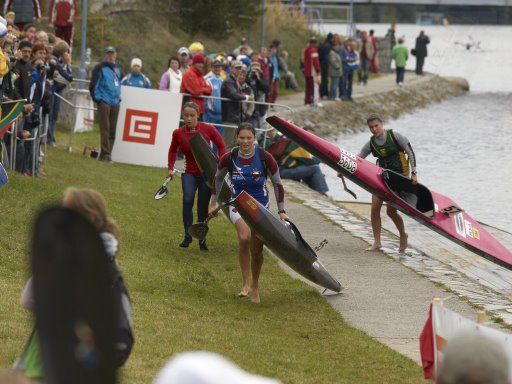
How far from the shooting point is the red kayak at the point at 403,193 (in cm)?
1595

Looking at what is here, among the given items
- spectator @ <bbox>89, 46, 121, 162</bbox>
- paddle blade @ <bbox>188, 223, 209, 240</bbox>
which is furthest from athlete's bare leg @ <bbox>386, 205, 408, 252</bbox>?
spectator @ <bbox>89, 46, 121, 162</bbox>

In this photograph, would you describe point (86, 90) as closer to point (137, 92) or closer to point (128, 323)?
point (137, 92)

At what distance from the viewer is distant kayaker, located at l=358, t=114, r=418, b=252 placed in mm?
15750

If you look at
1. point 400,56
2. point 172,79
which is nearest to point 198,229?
point 172,79

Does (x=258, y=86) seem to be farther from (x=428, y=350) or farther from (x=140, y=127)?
(x=428, y=350)

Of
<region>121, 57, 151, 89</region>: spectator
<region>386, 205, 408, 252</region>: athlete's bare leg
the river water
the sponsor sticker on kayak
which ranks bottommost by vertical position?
the river water

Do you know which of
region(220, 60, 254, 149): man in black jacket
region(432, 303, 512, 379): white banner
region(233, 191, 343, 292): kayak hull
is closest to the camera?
region(432, 303, 512, 379): white banner

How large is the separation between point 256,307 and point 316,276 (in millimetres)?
795

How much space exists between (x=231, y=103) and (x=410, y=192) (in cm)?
684

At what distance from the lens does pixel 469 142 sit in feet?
135

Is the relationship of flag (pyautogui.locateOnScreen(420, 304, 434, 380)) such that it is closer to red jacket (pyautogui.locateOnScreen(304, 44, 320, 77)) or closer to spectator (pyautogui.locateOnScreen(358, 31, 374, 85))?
red jacket (pyautogui.locateOnScreen(304, 44, 320, 77))

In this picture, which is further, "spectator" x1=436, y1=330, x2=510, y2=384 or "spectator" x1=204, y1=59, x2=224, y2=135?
"spectator" x1=204, y1=59, x2=224, y2=135

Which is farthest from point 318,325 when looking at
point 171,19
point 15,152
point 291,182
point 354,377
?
point 171,19

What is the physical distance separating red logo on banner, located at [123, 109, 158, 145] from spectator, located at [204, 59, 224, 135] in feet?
3.15
